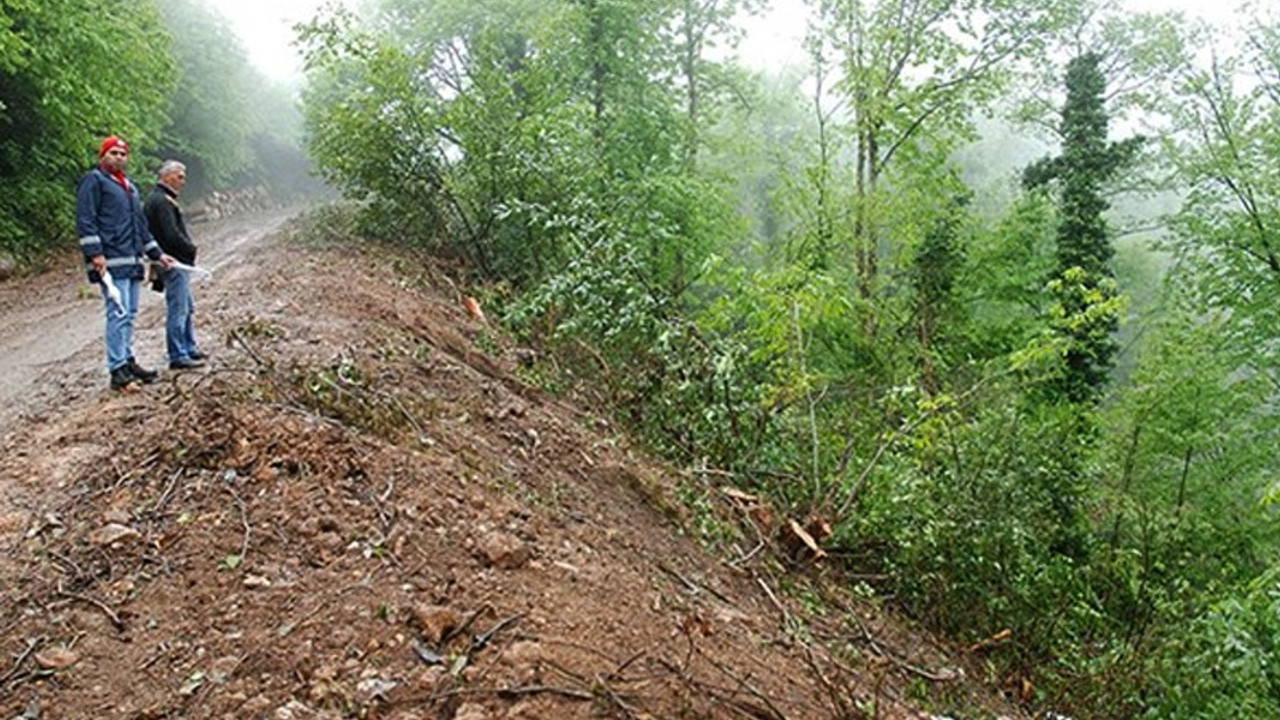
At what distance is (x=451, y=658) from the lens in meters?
3.02

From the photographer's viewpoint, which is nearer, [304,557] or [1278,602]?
[304,557]

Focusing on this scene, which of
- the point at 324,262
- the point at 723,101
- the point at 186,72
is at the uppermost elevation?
the point at 186,72

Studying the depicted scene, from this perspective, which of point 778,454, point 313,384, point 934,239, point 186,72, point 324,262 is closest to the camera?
point 313,384

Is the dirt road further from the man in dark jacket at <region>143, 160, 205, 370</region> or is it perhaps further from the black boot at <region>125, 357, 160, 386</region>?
the man in dark jacket at <region>143, 160, 205, 370</region>

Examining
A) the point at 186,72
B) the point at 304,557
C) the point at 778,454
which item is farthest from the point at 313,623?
the point at 186,72

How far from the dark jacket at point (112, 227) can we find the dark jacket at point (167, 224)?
0.10 m

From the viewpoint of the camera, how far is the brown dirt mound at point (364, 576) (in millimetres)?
2873

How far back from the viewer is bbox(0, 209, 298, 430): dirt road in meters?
5.82

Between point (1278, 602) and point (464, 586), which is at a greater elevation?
point (464, 586)

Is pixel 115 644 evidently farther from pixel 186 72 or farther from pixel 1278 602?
pixel 186 72

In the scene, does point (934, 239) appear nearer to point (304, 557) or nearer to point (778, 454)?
point (778, 454)

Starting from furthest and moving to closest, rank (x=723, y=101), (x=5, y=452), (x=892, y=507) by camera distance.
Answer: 1. (x=723, y=101)
2. (x=892, y=507)
3. (x=5, y=452)

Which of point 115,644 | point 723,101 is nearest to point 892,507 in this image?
point 115,644

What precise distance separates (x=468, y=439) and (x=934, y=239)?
Answer: 41.0 ft
